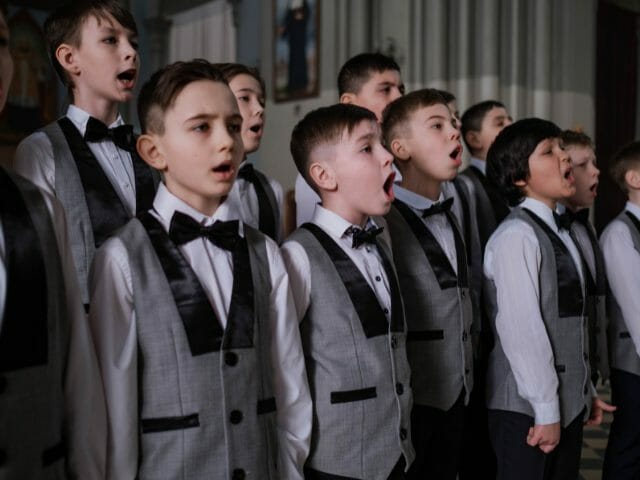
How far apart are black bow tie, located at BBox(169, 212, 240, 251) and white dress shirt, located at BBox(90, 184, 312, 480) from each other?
3cm

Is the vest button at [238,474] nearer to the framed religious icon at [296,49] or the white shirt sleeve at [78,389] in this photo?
the white shirt sleeve at [78,389]

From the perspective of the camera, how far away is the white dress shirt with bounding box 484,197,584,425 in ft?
7.89

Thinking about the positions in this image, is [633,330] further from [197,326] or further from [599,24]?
[599,24]

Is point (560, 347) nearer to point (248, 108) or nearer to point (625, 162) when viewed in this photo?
point (248, 108)

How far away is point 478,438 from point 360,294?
52.2 inches

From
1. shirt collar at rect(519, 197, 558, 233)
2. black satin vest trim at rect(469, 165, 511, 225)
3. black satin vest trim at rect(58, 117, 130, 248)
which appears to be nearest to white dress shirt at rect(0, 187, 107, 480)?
black satin vest trim at rect(58, 117, 130, 248)

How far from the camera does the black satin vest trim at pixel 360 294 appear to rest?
6.38 ft

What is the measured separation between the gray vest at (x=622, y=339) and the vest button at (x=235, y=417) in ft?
7.17

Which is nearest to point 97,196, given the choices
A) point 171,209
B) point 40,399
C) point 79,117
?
point 79,117

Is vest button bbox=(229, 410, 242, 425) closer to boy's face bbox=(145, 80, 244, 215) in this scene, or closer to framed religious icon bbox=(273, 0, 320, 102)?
boy's face bbox=(145, 80, 244, 215)

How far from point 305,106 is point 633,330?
18.5ft

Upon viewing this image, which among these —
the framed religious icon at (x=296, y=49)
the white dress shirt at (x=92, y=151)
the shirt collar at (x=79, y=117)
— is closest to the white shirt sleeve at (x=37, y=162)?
the white dress shirt at (x=92, y=151)

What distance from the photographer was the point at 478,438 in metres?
2.98

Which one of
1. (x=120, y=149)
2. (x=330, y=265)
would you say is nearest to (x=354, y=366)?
(x=330, y=265)
